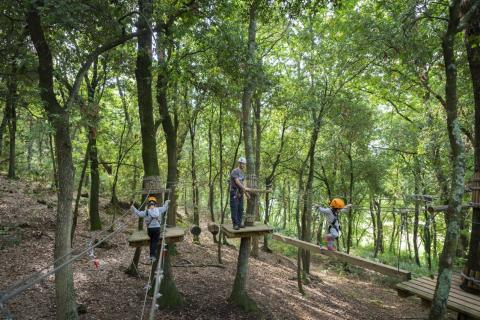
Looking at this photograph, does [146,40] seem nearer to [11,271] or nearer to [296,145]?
[11,271]

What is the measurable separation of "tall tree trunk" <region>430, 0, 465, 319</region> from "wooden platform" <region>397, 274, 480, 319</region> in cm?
31

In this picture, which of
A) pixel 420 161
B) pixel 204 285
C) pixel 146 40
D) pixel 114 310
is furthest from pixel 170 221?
pixel 420 161

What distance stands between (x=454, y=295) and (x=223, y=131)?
41.5 ft

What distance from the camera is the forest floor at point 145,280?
278 inches

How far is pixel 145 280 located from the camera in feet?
28.7

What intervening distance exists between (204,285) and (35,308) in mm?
4453

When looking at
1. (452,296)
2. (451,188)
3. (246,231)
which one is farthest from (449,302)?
(246,231)

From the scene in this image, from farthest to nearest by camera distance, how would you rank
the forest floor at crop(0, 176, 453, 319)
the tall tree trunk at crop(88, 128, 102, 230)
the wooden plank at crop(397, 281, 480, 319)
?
the tall tree trunk at crop(88, 128, 102, 230)
the forest floor at crop(0, 176, 453, 319)
the wooden plank at crop(397, 281, 480, 319)

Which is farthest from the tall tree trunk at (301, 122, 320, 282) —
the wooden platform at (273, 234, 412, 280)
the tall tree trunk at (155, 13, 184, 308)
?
the tall tree trunk at (155, 13, 184, 308)

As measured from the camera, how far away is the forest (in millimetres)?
5113

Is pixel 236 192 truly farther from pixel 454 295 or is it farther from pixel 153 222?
pixel 454 295

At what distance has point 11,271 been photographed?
7.21 metres

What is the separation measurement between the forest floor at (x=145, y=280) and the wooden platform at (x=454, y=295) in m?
3.98

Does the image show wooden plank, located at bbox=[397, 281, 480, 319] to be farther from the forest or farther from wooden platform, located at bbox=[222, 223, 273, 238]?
wooden platform, located at bbox=[222, 223, 273, 238]
